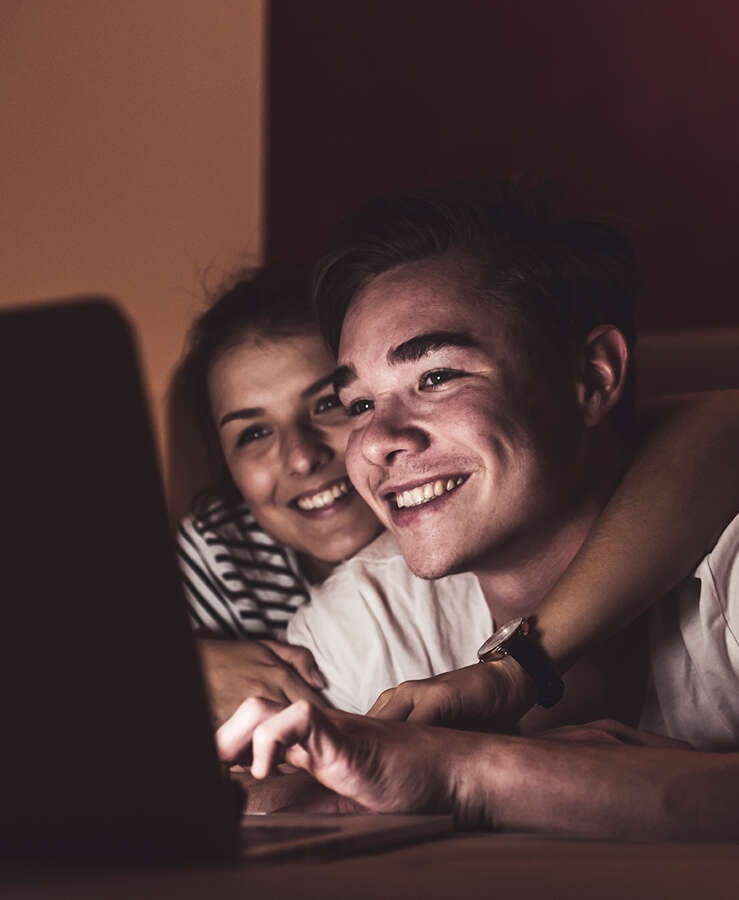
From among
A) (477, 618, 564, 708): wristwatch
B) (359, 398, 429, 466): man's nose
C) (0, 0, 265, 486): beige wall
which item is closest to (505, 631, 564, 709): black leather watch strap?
(477, 618, 564, 708): wristwatch

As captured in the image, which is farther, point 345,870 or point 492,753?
point 492,753

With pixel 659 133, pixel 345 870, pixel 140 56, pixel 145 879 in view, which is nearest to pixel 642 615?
pixel 345 870

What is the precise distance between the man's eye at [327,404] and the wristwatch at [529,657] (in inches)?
30.8

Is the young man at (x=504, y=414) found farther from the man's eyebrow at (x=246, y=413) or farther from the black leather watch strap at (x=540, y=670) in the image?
the man's eyebrow at (x=246, y=413)

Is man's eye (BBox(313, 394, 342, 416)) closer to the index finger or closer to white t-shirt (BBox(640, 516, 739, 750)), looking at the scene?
white t-shirt (BBox(640, 516, 739, 750))

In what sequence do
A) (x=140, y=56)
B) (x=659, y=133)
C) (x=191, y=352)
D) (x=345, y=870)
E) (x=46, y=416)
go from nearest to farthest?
(x=46, y=416)
(x=345, y=870)
(x=191, y=352)
(x=659, y=133)
(x=140, y=56)

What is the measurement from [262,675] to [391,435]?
0.43m

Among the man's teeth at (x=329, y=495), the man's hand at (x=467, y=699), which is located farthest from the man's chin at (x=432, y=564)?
the man's teeth at (x=329, y=495)

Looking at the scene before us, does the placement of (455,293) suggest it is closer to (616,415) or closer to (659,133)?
(616,415)

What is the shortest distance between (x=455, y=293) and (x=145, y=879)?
1155 millimetres

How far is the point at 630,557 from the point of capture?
1.43 m

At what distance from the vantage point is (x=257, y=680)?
68.8 inches

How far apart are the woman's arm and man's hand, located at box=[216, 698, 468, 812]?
0.21 meters

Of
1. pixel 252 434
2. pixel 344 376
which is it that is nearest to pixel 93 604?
pixel 344 376
